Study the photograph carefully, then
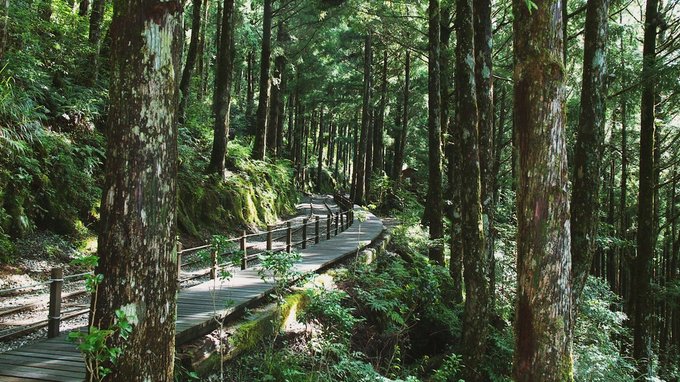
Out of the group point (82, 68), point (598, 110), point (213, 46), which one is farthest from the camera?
point (213, 46)

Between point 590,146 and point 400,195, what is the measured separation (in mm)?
15289

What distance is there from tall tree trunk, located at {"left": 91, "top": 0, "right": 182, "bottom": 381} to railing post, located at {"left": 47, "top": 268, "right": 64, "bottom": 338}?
2928 mm

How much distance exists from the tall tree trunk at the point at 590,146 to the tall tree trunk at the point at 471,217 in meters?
1.86

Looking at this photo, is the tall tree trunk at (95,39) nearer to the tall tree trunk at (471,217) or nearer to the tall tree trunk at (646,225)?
the tall tree trunk at (471,217)

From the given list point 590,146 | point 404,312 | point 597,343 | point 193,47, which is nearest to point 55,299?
point 404,312

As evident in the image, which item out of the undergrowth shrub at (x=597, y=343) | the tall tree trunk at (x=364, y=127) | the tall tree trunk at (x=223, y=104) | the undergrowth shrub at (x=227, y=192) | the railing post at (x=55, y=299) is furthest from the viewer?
the tall tree trunk at (x=364, y=127)

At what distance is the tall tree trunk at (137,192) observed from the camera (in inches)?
148

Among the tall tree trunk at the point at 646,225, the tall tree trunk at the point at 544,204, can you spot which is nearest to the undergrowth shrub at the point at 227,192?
the tall tree trunk at the point at 544,204

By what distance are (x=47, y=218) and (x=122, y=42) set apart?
851 cm

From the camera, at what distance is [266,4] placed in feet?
76.3

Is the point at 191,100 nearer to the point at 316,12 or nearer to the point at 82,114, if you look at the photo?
the point at 316,12

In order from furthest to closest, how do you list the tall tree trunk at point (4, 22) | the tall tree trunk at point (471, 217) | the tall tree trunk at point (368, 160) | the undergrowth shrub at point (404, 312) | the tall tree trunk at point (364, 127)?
the tall tree trunk at point (368, 160), the tall tree trunk at point (364, 127), the undergrowth shrub at point (404, 312), the tall tree trunk at point (4, 22), the tall tree trunk at point (471, 217)

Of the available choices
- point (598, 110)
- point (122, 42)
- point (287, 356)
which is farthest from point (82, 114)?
point (598, 110)

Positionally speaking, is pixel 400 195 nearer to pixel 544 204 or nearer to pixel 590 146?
pixel 590 146
